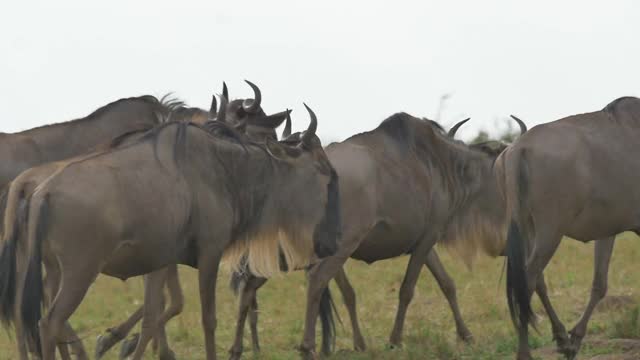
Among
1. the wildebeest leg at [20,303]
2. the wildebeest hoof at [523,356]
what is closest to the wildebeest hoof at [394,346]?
the wildebeest hoof at [523,356]

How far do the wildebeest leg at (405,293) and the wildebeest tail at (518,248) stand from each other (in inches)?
58.7

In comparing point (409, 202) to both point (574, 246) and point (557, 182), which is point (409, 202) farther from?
point (574, 246)

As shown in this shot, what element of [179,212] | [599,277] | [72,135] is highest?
[72,135]

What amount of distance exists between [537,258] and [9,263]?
116 inches

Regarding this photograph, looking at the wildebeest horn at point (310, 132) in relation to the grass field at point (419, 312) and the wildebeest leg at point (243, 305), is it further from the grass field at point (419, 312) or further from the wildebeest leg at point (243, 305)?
the grass field at point (419, 312)

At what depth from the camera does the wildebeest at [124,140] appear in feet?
21.8

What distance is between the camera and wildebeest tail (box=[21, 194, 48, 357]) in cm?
630

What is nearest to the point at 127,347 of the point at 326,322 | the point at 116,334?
the point at 116,334

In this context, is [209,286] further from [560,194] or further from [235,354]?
[560,194]

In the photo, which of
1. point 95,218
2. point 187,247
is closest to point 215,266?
point 187,247

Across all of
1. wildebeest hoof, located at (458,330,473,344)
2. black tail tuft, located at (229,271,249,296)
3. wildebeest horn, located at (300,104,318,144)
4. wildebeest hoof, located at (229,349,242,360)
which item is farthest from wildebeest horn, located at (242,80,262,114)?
wildebeest hoof, located at (458,330,473,344)

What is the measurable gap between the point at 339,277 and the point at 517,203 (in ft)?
6.88

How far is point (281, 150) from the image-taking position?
26.0 feet

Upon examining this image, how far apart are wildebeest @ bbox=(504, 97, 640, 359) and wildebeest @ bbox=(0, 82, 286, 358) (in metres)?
1.90
